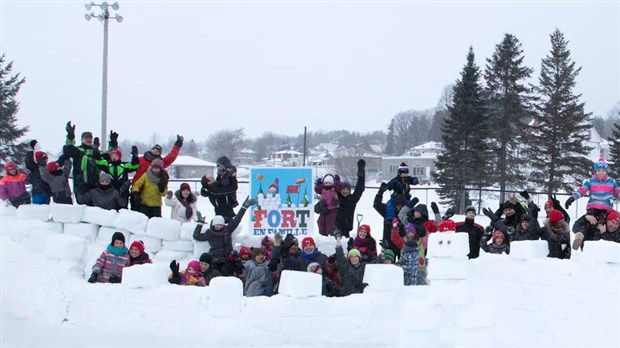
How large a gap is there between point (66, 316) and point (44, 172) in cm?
307

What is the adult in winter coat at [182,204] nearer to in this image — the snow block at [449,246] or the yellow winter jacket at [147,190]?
the yellow winter jacket at [147,190]

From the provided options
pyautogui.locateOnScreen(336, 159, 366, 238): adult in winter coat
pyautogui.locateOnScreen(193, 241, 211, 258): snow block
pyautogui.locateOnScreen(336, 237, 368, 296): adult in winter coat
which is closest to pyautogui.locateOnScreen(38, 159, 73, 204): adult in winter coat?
pyautogui.locateOnScreen(193, 241, 211, 258): snow block

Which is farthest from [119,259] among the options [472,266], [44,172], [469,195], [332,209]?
[469,195]

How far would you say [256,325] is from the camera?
6.33m

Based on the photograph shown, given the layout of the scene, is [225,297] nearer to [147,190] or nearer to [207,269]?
[207,269]

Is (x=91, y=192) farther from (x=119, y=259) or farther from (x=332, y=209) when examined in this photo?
(x=332, y=209)

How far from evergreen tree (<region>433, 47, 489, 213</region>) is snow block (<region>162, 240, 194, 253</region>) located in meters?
20.5

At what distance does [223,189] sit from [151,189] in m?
1.03

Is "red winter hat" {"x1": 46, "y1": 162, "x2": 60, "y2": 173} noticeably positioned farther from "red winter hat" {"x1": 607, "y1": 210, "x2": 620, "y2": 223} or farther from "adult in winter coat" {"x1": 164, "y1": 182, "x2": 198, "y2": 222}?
"red winter hat" {"x1": 607, "y1": 210, "x2": 620, "y2": 223}

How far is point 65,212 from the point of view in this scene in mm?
8797

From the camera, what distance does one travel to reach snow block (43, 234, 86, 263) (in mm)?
7309

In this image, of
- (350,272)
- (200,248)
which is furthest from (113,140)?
(350,272)

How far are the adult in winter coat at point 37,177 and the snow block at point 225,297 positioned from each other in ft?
14.2

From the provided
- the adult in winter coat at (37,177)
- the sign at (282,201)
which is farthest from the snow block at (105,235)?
the sign at (282,201)
